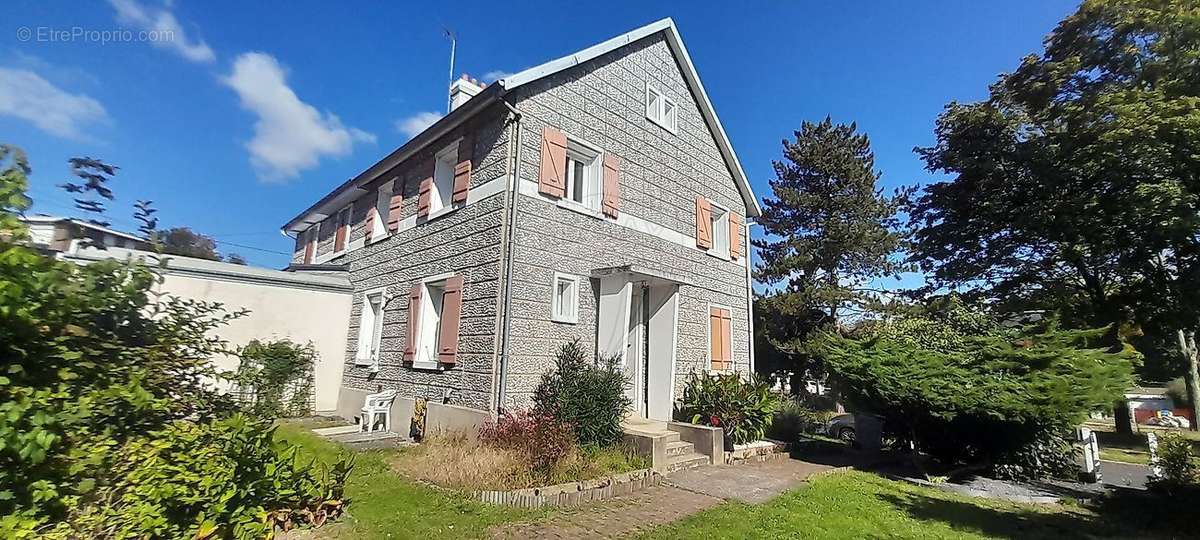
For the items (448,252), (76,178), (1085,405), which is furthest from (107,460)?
(76,178)

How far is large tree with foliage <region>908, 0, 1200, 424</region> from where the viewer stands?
36.6ft

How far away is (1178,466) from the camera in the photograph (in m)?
8.06

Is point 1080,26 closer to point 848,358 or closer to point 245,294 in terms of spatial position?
point 848,358

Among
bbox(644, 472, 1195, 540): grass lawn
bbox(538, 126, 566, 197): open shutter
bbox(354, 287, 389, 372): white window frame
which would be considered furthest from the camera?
bbox(354, 287, 389, 372): white window frame

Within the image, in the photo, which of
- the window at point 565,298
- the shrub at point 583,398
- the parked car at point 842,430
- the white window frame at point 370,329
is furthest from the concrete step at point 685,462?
the white window frame at point 370,329

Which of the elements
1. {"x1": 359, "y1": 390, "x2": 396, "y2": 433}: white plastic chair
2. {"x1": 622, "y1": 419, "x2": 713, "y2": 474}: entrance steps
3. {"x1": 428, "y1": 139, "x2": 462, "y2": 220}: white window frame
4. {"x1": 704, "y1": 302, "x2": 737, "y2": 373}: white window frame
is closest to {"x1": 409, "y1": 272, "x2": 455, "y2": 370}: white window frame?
{"x1": 359, "y1": 390, "x2": 396, "y2": 433}: white plastic chair

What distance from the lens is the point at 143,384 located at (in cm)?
351

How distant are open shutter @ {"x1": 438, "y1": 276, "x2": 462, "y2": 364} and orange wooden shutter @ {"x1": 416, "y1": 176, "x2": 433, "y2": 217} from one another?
2340mm

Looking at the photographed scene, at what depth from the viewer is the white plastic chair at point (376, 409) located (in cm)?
1112

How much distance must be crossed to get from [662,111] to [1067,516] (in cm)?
1144

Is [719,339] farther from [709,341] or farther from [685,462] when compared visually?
[685,462]

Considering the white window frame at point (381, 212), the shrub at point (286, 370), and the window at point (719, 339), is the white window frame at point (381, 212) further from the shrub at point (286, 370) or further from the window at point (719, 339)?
the window at point (719, 339)

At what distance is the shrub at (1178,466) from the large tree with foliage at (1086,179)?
16.7ft

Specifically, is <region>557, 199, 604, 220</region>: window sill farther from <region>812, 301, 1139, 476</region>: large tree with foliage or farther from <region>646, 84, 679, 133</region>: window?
<region>812, 301, 1139, 476</region>: large tree with foliage
